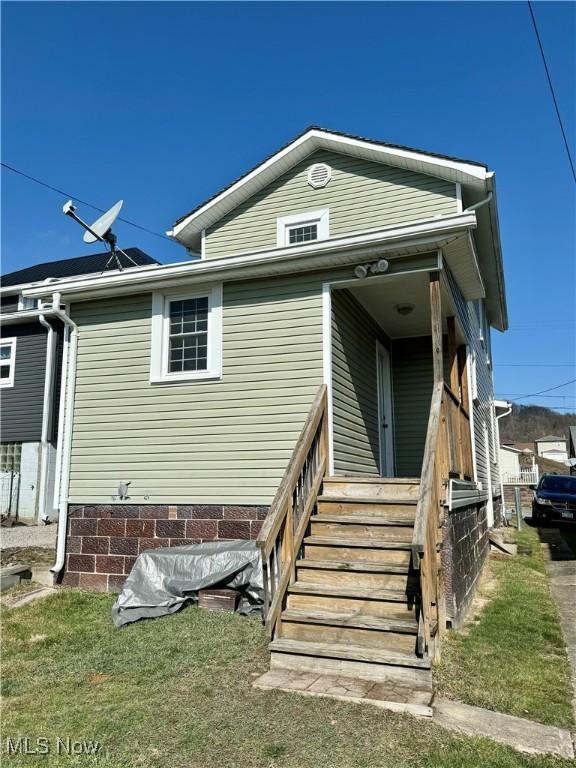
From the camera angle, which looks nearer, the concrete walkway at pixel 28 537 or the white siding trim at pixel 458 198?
the white siding trim at pixel 458 198

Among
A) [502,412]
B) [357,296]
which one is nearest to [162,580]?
[357,296]

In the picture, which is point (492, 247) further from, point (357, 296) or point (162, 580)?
point (162, 580)

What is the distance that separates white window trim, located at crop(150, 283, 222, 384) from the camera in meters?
7.01

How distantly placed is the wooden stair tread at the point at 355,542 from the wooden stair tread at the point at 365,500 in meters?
0.43

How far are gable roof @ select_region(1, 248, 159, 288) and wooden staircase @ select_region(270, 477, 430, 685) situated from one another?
46.8 ft

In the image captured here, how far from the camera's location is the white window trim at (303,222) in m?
9.73

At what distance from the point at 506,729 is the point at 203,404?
15.5ft

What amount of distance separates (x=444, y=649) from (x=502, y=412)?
1585 cm

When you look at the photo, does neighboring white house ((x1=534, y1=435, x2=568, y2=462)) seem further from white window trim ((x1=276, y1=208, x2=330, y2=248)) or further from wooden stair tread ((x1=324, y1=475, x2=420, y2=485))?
wooden stair tread ((x1=324, y1=475, x2=420, y2=485))

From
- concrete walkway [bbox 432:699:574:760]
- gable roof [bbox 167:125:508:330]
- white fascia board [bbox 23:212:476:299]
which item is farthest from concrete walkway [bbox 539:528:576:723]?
gable roof [bbox 167:125:508:330]

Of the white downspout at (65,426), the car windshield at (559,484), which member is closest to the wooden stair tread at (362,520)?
the white downspout at (65,426)

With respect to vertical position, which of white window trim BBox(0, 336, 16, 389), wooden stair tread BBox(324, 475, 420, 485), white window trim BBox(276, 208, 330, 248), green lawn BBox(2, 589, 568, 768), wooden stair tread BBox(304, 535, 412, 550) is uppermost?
white window trim BBox(276, 208, 330, 248)

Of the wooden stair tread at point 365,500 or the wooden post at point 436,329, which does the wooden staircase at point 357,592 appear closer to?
the wooden stair tread at point 365,500

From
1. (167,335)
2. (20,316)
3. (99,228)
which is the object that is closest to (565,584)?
(167,335)
